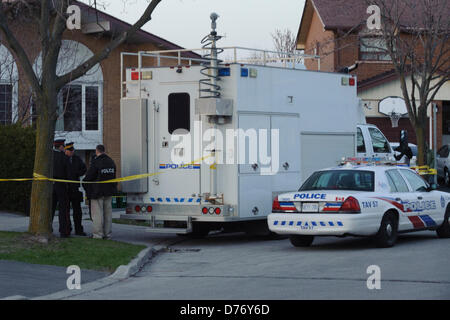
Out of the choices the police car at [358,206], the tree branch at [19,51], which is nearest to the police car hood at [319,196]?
the police car at [358,206]

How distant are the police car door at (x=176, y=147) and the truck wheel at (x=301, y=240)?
1974 mm

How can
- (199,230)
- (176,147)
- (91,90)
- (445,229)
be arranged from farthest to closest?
(91,90) → (199,230) → (445,229) → (176,147)

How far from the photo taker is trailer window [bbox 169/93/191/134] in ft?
50.2

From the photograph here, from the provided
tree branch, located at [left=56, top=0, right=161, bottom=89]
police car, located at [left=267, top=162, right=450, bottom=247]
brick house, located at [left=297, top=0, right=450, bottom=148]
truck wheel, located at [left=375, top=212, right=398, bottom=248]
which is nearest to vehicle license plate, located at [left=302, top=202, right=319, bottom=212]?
police car, located at [left=267, top=162, right=450, bottom=247]

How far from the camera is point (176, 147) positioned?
606 inches

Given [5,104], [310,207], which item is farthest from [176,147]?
[5,104]

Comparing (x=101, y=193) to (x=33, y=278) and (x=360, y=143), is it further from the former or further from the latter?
(x=360, y=143)

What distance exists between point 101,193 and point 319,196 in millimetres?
4302

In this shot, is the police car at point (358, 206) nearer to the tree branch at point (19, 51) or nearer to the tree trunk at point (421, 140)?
the tree branch at point (19, 51)

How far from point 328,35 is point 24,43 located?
52.1 feet

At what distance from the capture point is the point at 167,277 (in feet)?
37.5

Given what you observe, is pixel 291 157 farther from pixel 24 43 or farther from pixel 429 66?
pixel 24 43

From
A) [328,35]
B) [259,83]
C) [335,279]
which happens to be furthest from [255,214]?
[328,35]

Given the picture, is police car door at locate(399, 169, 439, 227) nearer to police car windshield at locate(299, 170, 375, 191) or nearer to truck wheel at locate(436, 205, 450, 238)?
truck wheel at locate(436, 205, 450, 238)
